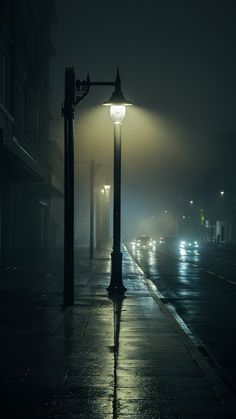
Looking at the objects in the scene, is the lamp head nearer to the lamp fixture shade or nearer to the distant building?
the lamp fixture shade

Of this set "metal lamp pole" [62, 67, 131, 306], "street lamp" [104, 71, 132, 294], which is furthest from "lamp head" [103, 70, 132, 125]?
"metal lamp pole" [62, 67, 131, 306]

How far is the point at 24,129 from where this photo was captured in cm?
3819

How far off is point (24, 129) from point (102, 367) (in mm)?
29670

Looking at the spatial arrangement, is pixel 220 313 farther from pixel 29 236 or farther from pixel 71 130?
pixel 29 236

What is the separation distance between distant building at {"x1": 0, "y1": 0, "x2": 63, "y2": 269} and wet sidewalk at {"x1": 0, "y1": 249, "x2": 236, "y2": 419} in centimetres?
729

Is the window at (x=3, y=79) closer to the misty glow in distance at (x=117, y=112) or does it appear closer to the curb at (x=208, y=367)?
the misty glow in distance at (x=117, y=112)

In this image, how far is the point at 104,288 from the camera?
24.4 m

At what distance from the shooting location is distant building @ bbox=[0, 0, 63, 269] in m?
29.9

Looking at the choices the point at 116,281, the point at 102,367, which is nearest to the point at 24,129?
the point at 116,281

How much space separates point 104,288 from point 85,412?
1716 centimetres

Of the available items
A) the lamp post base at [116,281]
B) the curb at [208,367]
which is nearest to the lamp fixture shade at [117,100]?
the lamp post base at [116,281]

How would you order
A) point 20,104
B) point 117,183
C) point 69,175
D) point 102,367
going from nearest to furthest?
point 102,367, point 69,175, point 117,183, point 20,104

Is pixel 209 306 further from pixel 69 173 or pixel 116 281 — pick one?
pixel 69 173

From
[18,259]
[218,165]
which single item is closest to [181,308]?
[18,259]
